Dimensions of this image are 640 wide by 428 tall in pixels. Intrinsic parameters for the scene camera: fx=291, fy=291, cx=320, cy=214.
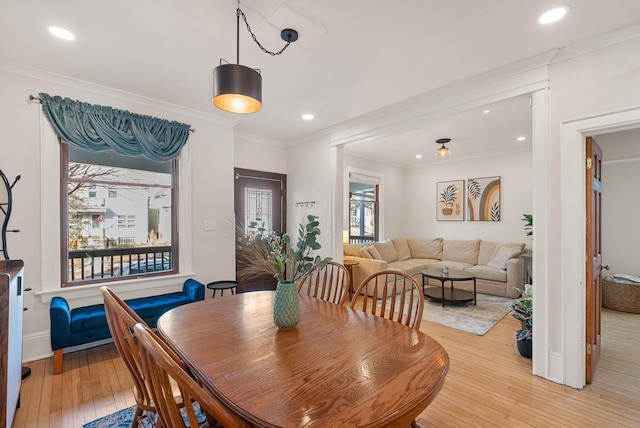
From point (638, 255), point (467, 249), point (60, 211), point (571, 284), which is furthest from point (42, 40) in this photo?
point (638, 255)

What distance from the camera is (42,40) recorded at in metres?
2.22

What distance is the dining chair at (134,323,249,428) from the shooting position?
2.46 feet

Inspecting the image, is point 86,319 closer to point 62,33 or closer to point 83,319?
point 83,319

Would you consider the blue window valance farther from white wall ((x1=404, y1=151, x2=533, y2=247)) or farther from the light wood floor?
white wall ((x1=404, y1=151, x2=533, y2=247))

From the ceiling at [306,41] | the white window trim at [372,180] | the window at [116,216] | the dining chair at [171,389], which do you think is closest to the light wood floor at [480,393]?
the window at [116,216]

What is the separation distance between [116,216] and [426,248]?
18.4ft

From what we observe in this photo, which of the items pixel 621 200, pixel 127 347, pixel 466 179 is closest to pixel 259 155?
pixel 127 347

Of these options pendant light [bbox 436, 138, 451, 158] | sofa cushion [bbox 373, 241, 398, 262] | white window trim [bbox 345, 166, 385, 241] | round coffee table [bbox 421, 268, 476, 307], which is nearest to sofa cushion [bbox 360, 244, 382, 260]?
sofa cushion [bbox 373, 241, 398, 262]

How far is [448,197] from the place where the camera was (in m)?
6.46

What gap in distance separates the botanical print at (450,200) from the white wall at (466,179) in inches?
4.3

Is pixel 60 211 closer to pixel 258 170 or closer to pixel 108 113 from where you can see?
pixel 108 113

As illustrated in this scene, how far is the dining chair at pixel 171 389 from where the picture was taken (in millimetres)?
749

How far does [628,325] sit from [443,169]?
3.97 metres

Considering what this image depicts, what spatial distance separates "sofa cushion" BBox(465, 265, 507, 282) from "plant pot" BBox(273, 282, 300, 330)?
15.3ft
